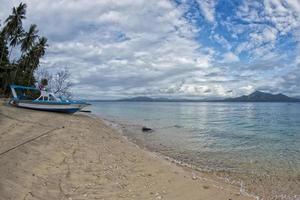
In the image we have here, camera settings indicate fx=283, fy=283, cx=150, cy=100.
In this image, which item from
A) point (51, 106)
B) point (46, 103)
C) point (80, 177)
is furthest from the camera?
point (51, 106)

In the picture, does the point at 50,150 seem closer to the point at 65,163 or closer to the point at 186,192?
the point at 65,163

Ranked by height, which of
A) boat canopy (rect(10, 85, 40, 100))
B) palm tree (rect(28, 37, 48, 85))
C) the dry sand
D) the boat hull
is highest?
palm tree (rect(28, 37, 48, 85))

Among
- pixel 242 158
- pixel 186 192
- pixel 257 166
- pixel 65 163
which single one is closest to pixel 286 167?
pixel 257 166

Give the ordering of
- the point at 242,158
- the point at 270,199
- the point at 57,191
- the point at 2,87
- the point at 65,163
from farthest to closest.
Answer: the point at 2,87 → the point at 242,158 → the point at 65,163 → the point at 270,199 → the point at 57,191

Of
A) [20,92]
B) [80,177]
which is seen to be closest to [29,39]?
[20,92]

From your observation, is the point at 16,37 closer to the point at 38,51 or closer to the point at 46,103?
the point at 38,51

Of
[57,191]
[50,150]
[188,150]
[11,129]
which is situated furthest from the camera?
[188,150]

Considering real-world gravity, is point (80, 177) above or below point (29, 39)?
below

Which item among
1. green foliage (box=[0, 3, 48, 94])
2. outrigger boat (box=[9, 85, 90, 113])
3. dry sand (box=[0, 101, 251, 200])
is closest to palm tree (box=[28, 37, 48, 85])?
green foliage (box=[0, 3, 48, 94])

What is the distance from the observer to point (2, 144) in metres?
11.1

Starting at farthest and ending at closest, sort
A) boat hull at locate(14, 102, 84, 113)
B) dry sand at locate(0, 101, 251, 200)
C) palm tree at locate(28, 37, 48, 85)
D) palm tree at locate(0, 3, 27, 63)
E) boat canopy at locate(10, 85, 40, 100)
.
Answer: palm tree at locate(28, 37, 48, 85)
palm tree at locate(0, 3, 27, 63)
boat canopy at locate(10, 85, 40, 100)
boat hull at locate(14, 102, 84, 113)
dry sand at locate(0, 101, 251, 200)

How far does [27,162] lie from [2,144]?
2.39 metres

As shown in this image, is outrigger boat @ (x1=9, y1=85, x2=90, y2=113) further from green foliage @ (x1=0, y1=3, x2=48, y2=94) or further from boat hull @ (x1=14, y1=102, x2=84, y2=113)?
green foliage @ (x1=0, y1=3, x2=48, y2=94)

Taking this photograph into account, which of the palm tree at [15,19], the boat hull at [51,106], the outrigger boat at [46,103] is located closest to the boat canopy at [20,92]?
the outrigger boat at [46,103]
